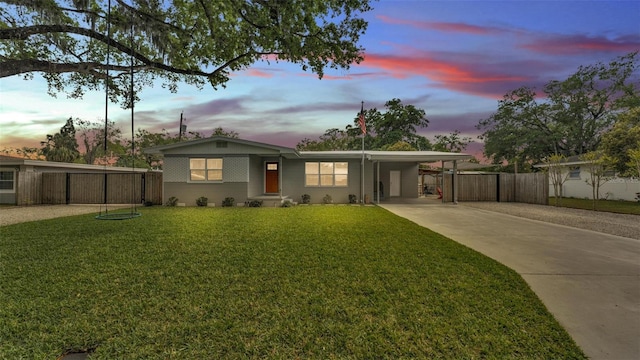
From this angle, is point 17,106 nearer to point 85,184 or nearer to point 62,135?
point 85,184

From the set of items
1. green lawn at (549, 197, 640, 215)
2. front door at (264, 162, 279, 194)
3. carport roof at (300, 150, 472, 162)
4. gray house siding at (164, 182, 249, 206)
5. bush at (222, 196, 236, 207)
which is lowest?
green lawn at (549, 197, 640, 215)

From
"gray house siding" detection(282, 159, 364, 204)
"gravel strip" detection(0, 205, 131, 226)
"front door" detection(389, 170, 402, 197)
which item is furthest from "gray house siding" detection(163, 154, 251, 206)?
"front door" detection(389, 170, 402, 197)

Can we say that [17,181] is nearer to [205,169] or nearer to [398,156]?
[205,169]

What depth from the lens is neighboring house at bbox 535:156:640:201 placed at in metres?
16.8

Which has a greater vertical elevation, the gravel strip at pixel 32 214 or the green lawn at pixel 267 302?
the gravel strip at pixel 32 214

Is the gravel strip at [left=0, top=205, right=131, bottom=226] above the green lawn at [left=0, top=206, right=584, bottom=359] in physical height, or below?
above

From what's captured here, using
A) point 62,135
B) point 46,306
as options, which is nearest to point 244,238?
point 46,306

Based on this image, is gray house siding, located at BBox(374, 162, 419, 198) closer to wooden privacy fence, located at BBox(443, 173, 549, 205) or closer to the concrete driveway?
wooden privacy fence, located at BBox(443, 173, 549, 205)

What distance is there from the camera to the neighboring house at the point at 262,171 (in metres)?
14.1

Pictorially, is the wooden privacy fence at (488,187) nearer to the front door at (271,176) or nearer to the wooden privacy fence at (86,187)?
the front door at (271,176)

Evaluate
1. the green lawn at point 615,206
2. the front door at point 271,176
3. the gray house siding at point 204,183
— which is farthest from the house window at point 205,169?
the green lawn at point 615,206

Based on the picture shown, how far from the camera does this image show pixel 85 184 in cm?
1591

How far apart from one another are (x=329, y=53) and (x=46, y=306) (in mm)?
9698

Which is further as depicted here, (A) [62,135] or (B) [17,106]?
(A) [62,135]
